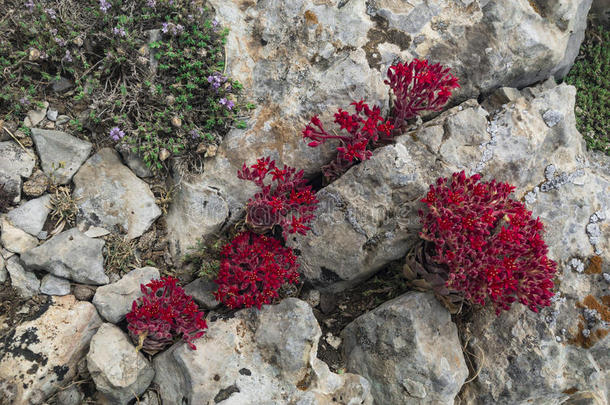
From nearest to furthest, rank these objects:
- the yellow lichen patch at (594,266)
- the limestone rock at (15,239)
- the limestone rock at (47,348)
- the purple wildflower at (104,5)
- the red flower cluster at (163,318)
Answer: the limestone rock at (47,348), the red flower cluster at (163,318), the limestone rock at (15,239), the yellow lichen patch at (594,266), the purple wildflower at (104,5)

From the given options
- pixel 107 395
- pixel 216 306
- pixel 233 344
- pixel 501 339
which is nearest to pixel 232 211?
pixel 216 306

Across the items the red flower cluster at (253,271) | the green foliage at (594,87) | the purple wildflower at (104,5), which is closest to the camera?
the red flower cluster at (253,271)

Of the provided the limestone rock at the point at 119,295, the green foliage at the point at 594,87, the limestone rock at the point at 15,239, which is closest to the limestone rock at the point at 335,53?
the limestone rock at the point at 119,295

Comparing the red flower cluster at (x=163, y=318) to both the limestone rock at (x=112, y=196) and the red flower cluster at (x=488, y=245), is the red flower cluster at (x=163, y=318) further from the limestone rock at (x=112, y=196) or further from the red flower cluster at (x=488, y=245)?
the red flower cluster at (x=488, y=245)

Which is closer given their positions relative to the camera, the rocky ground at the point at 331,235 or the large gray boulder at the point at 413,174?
the rocky ground at the point at 331,235

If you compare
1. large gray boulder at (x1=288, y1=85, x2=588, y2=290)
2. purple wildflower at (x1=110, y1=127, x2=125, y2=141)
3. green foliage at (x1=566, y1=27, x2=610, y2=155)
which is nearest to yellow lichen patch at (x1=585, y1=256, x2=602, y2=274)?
large gray boulder at (x1=288, y1=85, x2=588, y2=290)

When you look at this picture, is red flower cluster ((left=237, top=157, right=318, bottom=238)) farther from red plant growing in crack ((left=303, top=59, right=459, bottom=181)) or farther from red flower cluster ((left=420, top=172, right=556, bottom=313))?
red flower cluster ((left=420, top=172, right=556, bottom=313))

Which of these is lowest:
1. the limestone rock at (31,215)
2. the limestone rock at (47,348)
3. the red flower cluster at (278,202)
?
the limestone rock at (47,348)

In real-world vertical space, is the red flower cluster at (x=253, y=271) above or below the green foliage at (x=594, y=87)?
below
